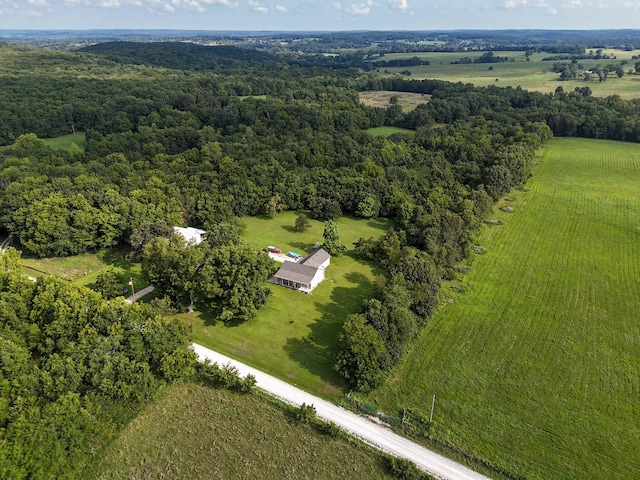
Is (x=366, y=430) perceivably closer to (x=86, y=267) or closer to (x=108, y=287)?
(x=108, y=287)

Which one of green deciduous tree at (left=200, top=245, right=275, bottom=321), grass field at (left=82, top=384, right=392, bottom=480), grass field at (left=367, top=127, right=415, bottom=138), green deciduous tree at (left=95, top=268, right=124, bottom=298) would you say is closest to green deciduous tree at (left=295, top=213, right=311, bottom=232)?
green deciduous tree at (left=200, top=245, right=275, bottom=321)

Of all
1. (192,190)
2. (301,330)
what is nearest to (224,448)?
(301,330)

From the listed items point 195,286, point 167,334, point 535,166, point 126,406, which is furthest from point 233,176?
point 535,166

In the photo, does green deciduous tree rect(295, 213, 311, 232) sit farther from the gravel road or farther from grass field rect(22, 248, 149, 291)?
the gravel road

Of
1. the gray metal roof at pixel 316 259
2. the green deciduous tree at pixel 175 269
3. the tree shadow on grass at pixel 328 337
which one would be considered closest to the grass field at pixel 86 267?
the green deciduous tree at pixel 175 269

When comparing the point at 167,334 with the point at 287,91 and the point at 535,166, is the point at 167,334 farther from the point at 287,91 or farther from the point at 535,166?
the point at 287,91

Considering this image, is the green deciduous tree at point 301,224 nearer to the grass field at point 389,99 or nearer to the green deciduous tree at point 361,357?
the green deciduous tree at point 361,357
